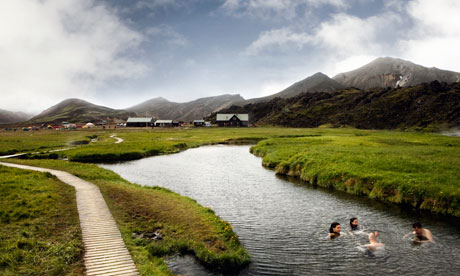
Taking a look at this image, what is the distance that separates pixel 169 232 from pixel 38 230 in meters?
8.79

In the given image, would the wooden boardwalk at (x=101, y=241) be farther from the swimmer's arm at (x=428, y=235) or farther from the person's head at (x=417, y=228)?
the swimmer's arm at (x=428, y=235)

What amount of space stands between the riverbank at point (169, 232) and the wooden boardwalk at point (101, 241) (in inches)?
21.3

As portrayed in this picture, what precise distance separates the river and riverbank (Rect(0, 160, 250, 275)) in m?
1.00

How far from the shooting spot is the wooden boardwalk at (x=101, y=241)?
14.2 metres

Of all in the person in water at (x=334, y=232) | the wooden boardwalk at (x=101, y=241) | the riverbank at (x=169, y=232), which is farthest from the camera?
the person in water at (x=334, y=232)

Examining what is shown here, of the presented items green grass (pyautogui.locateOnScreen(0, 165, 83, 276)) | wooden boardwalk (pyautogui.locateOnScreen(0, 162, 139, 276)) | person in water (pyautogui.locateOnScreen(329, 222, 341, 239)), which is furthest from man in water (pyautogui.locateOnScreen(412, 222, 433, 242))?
green grass (pyautogui.locateOnScreen(0, 165, 83, 276))

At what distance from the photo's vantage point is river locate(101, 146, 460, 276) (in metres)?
17.3

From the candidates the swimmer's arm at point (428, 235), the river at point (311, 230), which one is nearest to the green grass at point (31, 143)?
the river at point (311, 230)

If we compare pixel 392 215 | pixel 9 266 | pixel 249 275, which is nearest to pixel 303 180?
pixel 392 215

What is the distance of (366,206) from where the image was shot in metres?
29.2

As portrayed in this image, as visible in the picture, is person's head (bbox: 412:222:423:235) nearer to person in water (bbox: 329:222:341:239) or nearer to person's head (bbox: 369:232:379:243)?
person's head (bbox: 369:232:379:243)

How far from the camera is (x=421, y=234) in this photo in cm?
2097

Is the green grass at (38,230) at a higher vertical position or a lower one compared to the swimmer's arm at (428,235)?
higher

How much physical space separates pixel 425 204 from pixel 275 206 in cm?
1460
